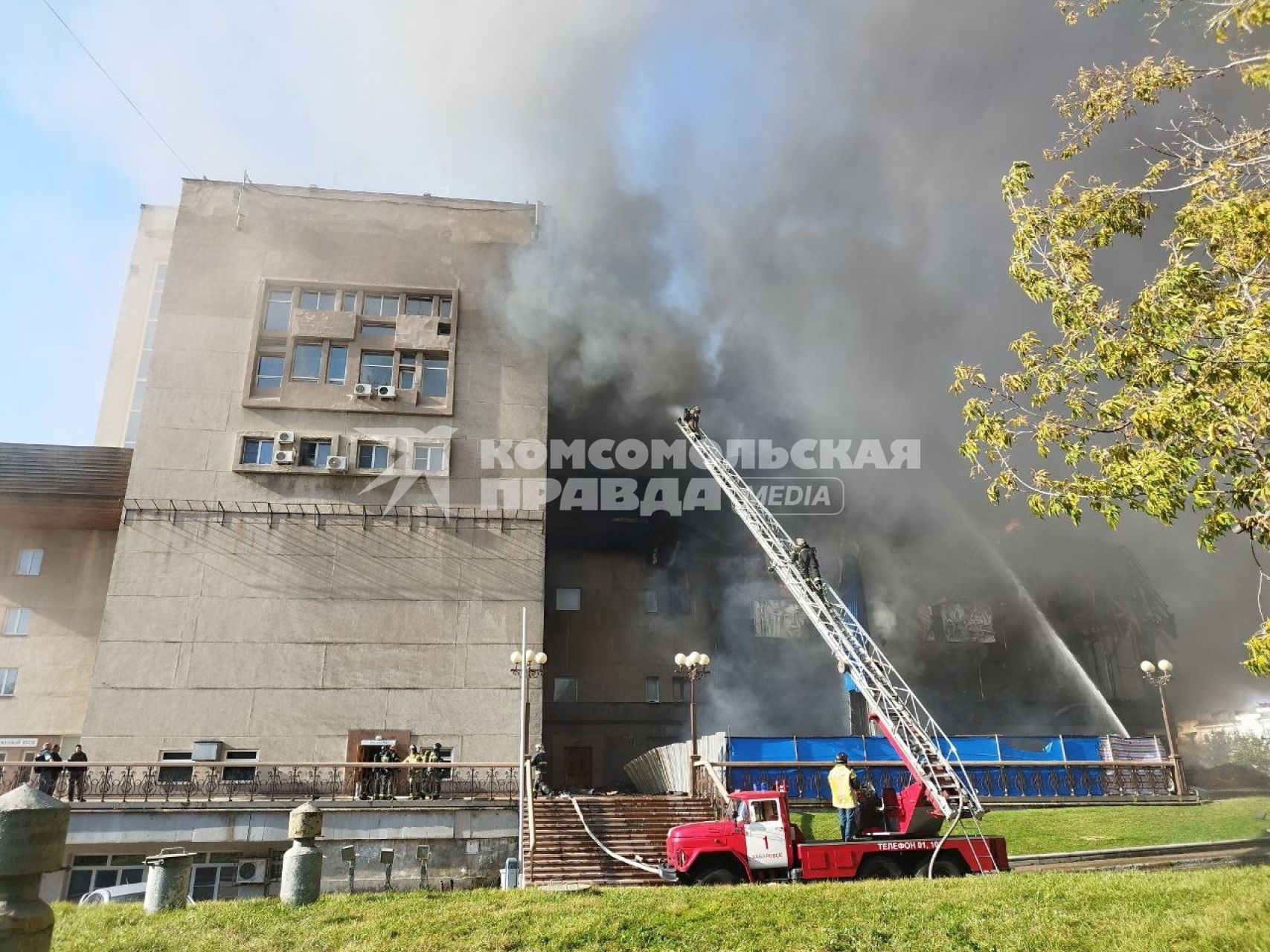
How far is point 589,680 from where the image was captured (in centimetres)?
3177

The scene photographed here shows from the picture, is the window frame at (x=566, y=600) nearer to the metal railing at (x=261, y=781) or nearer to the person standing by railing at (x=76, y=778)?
the metal railing at (x=261, y=781)

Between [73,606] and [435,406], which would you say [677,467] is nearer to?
[435,406]

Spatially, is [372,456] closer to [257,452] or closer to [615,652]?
[257,452]

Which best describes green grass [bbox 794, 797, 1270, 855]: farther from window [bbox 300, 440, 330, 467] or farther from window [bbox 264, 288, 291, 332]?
window [bbox 264, 288, 291, 332]

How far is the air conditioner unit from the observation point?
66.4ft

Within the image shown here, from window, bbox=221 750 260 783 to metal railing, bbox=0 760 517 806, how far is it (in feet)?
0.10

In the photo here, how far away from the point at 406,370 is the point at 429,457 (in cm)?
352

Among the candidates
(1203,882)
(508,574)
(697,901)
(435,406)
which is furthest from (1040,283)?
(435,406)

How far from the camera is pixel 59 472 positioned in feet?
88.1

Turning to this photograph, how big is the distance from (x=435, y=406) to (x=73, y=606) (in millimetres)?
14191

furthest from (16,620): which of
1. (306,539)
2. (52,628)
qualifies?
(306,539)

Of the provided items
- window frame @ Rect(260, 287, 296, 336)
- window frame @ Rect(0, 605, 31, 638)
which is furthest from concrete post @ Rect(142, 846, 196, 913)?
window frame @ Rect(0, 605, 31, 638)

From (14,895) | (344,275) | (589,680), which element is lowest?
(14,895)

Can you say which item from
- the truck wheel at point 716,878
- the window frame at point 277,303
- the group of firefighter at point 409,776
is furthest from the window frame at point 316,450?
the truck wheel at point 716,878
